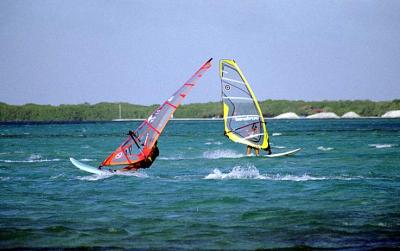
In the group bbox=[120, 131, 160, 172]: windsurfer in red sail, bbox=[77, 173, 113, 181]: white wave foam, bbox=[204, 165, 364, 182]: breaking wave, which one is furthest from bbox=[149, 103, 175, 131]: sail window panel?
bbox=[77, 173, 113, 181]: white wave foam

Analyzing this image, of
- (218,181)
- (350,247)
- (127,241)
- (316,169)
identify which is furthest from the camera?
(316,169)

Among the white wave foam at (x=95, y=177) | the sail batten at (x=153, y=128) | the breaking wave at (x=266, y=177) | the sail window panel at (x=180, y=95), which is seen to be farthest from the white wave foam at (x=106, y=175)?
the sail window panel at (x=180, y=95)

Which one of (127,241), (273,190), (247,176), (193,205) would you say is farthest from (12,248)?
(247,176)

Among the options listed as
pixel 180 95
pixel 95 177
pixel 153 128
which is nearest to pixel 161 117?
pixel 153 128

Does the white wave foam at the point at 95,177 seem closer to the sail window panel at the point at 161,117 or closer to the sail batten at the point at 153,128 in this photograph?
the sail batten at the point at 153,128

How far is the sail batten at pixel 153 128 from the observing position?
22.9m

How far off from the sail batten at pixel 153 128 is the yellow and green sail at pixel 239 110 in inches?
317

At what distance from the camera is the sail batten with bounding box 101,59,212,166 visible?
22859mm

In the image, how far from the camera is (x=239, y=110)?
104 ft

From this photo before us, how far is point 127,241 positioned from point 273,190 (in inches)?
323

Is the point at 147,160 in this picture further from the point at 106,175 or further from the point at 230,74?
the point at 230,74

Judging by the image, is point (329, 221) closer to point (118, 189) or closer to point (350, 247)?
point (350, 247)

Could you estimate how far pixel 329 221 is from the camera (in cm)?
1476

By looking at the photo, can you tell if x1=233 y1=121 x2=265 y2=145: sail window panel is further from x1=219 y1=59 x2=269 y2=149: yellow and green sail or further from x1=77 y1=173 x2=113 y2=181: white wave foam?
x1=77 y1=173 x2=113 y2=181: white wave foam
